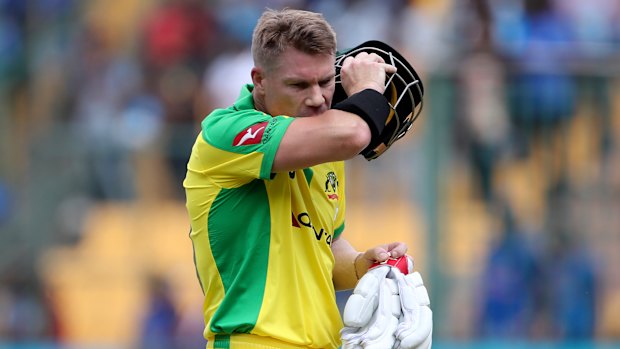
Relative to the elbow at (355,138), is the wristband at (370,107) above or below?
above

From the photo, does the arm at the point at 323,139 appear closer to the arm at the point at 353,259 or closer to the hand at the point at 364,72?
the hand at the point at 364,72

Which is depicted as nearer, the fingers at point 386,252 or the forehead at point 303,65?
the forehead at point 303,65

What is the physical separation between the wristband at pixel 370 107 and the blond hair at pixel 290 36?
240 millimetres

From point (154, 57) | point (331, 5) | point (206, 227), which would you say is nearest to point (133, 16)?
point (154, 57)

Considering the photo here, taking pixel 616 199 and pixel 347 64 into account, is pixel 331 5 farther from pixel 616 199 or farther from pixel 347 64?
pixel 347 64

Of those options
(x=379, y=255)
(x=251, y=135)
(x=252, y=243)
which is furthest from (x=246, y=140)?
(x=379, y=255)

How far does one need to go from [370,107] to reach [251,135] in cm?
48

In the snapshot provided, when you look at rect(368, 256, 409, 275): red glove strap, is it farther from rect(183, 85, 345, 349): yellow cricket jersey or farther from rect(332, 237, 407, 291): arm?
rect(183, 85, 345, 349): yellow cricket jersey

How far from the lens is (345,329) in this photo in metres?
5.43

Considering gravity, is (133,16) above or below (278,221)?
above


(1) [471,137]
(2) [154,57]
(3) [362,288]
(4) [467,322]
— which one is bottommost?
(4) [467,322]

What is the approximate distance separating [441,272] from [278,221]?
5807 millimetres

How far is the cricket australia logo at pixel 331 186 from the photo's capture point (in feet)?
18.5

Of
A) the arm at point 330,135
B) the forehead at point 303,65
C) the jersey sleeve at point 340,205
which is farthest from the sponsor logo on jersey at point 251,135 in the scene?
the jersey sleeve at point 340,205
